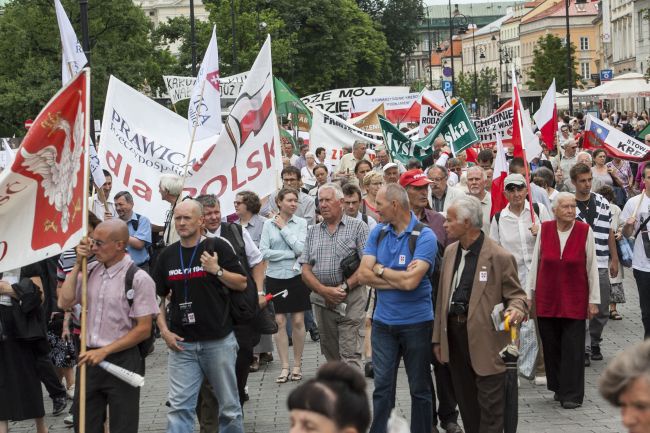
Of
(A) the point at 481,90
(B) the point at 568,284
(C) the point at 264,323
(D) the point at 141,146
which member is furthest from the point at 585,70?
(C) the point at 264,323

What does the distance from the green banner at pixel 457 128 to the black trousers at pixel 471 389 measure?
1059 cm

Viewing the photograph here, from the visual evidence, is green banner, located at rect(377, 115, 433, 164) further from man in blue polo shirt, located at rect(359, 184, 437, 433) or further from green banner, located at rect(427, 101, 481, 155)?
man in blue polo shirt, located at rect(359, 184, 437, 433)

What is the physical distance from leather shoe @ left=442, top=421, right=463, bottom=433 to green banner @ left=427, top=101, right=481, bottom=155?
982 centimetres

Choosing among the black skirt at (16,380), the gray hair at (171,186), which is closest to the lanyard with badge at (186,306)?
the black skirt at (16,380)

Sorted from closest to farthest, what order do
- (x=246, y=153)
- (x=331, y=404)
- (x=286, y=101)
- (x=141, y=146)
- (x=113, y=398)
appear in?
(x=331, y=404) < (x=113, y=398) < (x=246, y=153) < (x=141, y=146) < (x=286, y=101)

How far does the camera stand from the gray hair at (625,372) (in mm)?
3912

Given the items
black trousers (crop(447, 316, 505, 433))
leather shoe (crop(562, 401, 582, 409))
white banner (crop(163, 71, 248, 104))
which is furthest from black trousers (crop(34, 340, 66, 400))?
white banner (crop(163, 71, 248, 104))

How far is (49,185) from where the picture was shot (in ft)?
24.0

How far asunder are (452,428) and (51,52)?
206 feet

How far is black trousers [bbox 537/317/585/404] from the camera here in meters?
9.97

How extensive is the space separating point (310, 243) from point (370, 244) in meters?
1.36

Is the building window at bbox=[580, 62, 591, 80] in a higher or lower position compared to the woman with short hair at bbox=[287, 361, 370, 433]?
lower

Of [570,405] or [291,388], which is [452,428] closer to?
[570,405]

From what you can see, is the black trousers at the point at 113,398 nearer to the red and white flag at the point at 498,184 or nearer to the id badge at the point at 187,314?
the id badge at the point at 187,314
